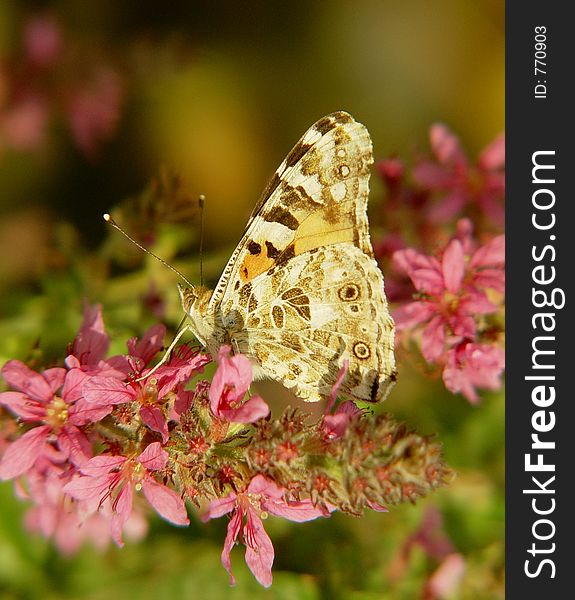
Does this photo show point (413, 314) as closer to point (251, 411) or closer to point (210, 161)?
point (251, 411)

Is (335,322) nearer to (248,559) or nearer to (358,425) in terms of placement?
(358,425)

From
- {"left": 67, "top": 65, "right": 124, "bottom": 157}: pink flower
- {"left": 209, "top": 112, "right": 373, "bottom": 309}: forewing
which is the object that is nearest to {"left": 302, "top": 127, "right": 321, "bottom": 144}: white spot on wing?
{"left": 209, "top": 112, "right": 373, "bottom": 309}: forewing

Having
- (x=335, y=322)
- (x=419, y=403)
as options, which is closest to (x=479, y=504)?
(x=419, y=403)

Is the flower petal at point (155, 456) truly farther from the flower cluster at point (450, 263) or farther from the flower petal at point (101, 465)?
the flower cluster at point (450, 263)

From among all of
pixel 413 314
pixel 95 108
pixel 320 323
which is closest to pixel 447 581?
pixel 413 314

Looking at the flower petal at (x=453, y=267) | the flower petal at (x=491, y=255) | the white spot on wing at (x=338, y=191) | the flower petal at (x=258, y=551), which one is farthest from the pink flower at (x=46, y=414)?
the flower petal at (x=491, y=255)

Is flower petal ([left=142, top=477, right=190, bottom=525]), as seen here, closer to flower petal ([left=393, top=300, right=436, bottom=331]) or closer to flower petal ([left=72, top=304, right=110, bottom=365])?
flower petal ([left=72, top=304, right=110, bottom=365])
